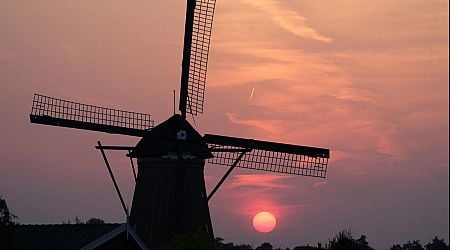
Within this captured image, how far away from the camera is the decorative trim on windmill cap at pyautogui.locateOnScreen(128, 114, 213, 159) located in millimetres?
43625

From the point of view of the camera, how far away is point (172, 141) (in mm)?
43594

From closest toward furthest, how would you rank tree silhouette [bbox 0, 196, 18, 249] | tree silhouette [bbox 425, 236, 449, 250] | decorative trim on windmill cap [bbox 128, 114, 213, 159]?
1. tree silhouette [bbox 0, 196, 18, 249]
2. decorative trim on windmill cap [bbox 128, 114, 213, 159]
3. tree silhouette [bbox 425, 236, 449, 250]

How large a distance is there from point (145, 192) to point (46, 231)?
26.6 feet

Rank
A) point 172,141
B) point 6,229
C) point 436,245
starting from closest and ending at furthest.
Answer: point 6,229 → point 172,141 → point 436,245

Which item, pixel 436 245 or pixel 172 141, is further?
pixel 436 245

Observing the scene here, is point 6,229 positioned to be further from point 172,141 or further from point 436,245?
point 436,245

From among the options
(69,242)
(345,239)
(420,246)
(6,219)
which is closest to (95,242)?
(69,242)

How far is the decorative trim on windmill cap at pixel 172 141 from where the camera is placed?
43625 millimetres

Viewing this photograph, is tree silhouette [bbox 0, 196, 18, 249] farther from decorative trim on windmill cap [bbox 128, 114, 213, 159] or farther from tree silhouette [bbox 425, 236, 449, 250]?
tree silhouette [bbox 425, 236, 449, 250]

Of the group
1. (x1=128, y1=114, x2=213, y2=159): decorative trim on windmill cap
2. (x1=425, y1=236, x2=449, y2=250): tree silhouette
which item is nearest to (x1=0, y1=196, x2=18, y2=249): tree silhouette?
(x1=128, y1=114, x2=213, y2=159): decorative trim on windmill cap

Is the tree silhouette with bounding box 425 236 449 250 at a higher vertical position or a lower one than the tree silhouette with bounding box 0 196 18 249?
higher

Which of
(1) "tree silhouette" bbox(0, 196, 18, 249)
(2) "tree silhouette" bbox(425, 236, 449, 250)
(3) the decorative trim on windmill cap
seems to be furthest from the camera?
(2) "tree silhouette" bbox(425, 236, 449, 250)

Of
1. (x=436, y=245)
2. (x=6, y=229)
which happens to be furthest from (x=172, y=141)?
(x=436, y=245)

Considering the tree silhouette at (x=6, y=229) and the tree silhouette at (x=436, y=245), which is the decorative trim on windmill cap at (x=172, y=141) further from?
the tree silhouette at (x=436, y=245)
